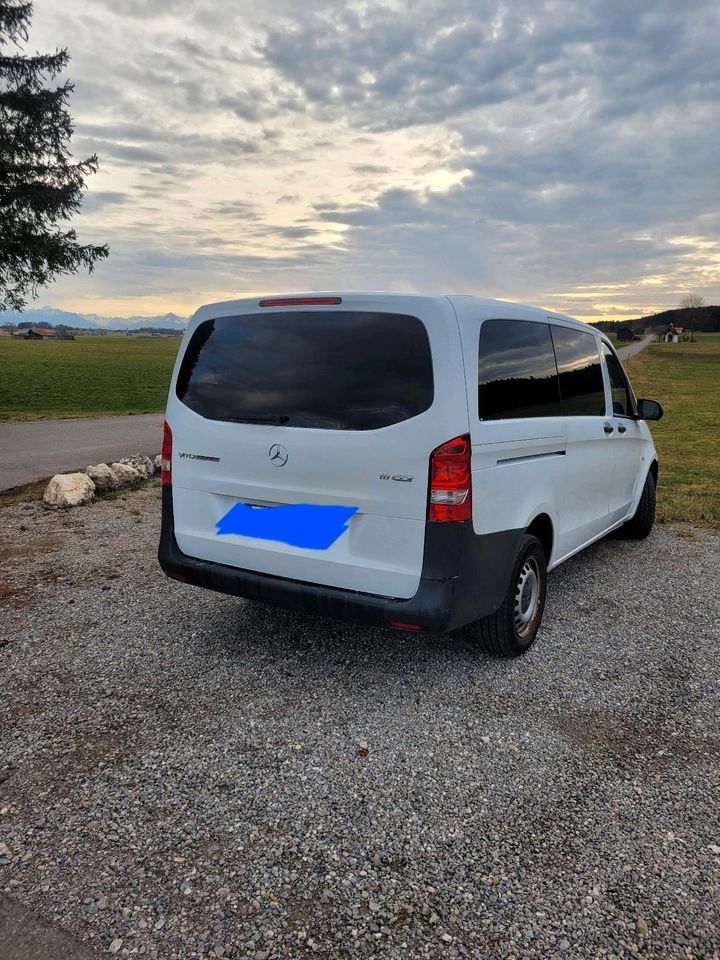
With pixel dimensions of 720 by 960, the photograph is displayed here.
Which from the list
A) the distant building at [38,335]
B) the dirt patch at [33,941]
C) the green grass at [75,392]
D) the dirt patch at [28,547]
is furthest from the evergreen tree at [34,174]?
the distant building at [38,335]

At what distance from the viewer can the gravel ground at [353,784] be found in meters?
2.09

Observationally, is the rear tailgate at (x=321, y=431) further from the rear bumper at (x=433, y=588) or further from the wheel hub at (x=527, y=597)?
the wheel hub at (x=527, y=597)

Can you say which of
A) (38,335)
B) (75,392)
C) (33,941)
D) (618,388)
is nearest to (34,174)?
(75,392)

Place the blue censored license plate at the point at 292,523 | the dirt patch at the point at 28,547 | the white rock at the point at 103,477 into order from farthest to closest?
the white rock at the point at 103,477 < the dirt patch at the point at 28,547 < the blue censored license plate at the point at 292,523

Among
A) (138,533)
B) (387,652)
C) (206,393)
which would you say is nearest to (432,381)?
(206,393)

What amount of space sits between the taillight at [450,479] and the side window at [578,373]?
1.50 metres

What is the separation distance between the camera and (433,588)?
315cm

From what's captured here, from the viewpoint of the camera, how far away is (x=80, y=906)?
2.13 meters

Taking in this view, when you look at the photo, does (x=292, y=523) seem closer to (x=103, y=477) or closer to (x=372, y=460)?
(x=372, y=460)

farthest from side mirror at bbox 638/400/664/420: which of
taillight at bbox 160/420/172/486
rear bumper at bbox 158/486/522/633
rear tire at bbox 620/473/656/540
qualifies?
taillight at bbox 160/420/172/486

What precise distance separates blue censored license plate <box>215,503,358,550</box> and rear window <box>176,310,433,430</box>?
1.39 ft

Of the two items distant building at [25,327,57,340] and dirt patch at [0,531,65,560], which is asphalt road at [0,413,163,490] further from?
distant building at [25,327,57,340]

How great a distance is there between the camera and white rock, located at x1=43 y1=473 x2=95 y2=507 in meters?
7.46

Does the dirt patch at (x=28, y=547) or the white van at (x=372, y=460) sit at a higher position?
the white van at (x=372, y=460)
